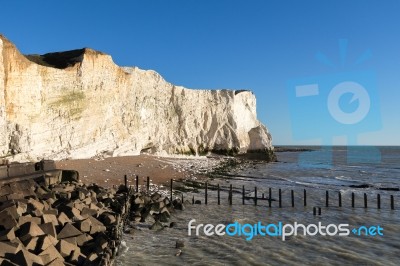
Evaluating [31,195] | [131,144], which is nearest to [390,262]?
[31,195]

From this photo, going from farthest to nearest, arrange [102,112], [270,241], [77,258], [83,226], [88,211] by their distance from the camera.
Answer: [102,112] → [270,241] → [88,211] → [83,226] → [77,258]

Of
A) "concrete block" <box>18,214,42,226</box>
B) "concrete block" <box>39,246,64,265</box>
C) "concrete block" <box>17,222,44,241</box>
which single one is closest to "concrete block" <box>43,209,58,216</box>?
"concrete block" <box>18,214,42,226</box>

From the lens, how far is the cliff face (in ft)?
86.2

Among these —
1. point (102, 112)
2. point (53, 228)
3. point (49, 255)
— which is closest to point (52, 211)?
point (53, 228)

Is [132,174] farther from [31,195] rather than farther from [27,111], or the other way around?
[31,195]

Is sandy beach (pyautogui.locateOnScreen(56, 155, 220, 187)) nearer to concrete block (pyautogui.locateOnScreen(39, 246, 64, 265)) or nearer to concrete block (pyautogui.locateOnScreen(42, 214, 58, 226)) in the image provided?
concrete block (pyautogui.locateOnScreen(42, 214, 58, 226))

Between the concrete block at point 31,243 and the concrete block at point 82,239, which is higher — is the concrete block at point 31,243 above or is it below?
above

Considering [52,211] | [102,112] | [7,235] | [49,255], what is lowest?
[49,255]

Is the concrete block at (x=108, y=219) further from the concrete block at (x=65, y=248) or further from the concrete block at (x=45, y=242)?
the concrete block at (x=45, y=242)

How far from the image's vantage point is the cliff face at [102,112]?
2628 cm

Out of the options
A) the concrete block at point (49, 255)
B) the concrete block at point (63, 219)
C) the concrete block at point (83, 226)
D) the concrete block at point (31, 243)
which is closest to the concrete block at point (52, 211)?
the concrete block at point (63, 219)

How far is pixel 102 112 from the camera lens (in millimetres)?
36500

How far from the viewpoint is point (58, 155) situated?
30234mm

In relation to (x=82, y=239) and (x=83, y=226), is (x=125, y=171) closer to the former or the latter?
(x=83, y=226)
